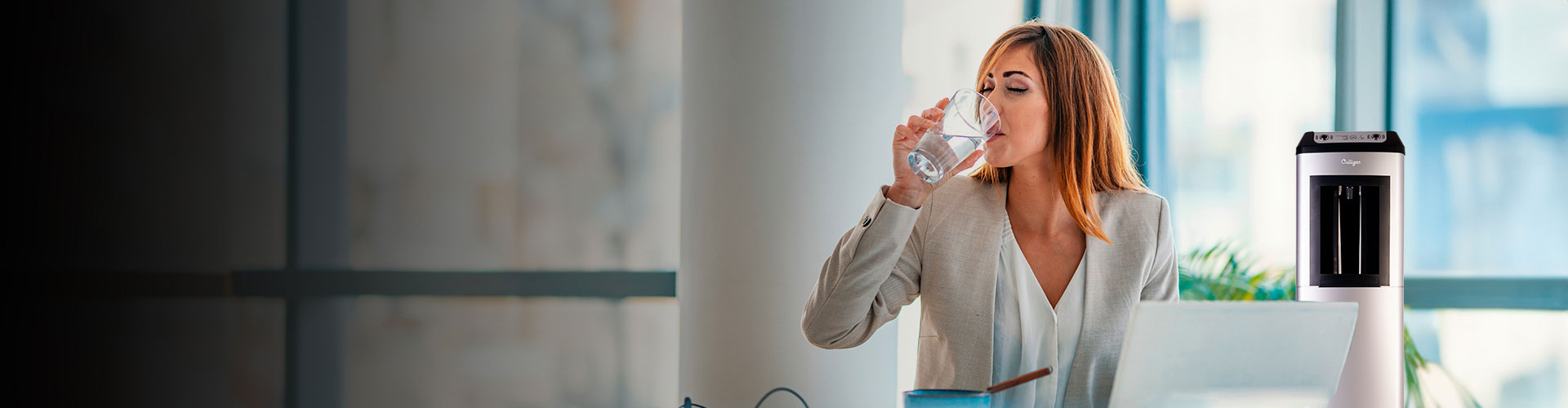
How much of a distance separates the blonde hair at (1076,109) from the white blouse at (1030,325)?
0.11 m

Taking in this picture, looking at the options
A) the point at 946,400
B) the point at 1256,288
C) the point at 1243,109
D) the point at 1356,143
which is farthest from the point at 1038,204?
the point at 1243,109

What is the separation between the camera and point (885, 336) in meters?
2.14

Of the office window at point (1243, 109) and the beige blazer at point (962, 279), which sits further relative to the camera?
the office window at point (1243, 109)

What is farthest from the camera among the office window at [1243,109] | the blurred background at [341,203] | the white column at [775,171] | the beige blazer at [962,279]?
the office window at [1243,109]

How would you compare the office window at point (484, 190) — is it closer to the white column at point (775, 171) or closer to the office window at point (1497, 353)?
the white column at point (775, 171)

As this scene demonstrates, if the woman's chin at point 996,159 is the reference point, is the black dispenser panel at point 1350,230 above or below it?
below

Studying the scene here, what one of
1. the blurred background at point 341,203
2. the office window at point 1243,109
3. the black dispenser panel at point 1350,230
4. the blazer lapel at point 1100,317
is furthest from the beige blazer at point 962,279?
the office window at point 1243,109

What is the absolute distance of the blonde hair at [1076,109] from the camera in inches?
53.5

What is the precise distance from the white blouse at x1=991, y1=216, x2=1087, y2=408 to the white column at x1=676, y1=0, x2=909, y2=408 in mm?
726

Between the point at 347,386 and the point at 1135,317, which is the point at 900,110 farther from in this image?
the point at 347,386

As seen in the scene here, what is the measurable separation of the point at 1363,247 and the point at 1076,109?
49 cm

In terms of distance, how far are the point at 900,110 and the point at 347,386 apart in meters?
1.86

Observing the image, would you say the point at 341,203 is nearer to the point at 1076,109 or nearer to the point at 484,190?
the point at 484,190

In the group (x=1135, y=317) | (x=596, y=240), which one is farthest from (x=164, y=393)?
(x=1135, y=317)
